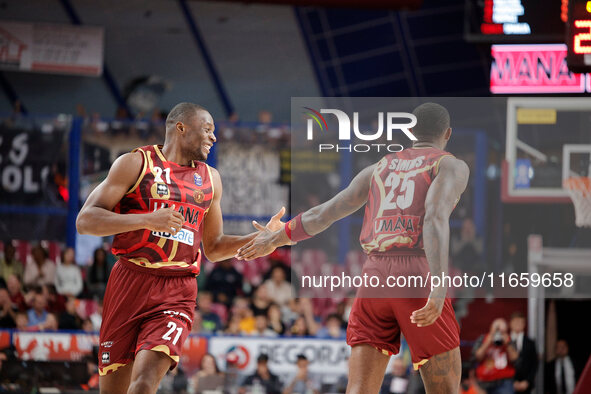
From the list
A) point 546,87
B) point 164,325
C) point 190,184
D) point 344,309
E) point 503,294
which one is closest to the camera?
point 164,325

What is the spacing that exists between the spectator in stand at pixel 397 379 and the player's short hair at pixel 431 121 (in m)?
4.11

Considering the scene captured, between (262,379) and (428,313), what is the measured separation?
492 cm

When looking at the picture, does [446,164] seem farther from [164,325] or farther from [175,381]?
[175,381]

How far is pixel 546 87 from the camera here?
1103cm

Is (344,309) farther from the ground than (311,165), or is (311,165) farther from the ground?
(311,165)

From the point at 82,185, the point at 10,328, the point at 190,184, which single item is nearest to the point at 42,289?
the point at 10,328

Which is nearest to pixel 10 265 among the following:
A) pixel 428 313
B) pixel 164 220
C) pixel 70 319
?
pixel 70 319

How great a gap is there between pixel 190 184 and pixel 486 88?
8.95 metres

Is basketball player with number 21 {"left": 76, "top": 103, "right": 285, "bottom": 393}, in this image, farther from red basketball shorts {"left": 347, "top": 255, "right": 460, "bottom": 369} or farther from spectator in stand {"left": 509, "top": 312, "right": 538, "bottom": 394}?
spectator in stand {"left": 509, "top": 312, "right": 538, "bottom": 394}

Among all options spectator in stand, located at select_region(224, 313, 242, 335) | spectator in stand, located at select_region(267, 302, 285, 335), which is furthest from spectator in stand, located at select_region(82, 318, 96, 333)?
spectator in stand, located at select_region(267, 302, 285, 335)

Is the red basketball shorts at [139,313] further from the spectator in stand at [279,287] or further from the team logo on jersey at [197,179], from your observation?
the spectator in stand at [279,287]

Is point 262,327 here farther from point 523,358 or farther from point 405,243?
point 405,243

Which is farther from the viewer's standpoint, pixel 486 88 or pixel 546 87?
pixel 486 88

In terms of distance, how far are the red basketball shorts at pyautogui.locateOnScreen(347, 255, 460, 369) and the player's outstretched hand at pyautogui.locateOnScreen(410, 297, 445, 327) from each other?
0.03 meters
